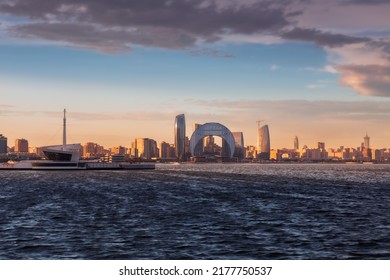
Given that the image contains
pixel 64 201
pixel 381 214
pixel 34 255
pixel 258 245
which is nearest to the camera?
pixel 34 255

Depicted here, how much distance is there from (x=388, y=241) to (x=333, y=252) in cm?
735

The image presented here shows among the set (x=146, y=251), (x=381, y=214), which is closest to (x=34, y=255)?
(x=146, y=251)

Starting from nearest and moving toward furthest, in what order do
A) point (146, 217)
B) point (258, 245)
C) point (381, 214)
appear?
point (258, 245) → point (146, 217) → point (381, 214)

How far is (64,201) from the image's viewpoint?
79312 millimetres

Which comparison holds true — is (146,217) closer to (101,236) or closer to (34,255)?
(101,236)

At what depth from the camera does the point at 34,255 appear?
35.5 m

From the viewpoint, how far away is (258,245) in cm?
3916

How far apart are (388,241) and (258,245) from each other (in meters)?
9.82
